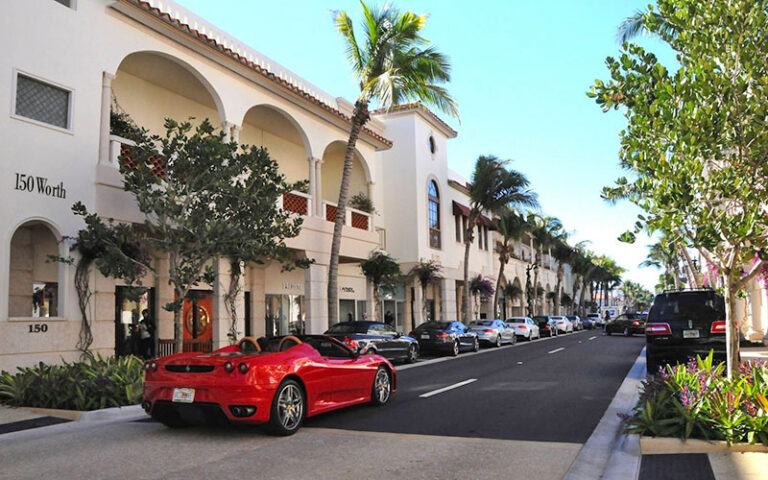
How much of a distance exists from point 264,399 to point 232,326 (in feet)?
33.8

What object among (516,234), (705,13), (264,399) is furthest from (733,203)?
(516,234)

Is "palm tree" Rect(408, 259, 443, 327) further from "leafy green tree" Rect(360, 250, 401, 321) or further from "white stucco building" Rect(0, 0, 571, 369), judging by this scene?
"leafy green tree" Rect(360, 250, 401, 321)

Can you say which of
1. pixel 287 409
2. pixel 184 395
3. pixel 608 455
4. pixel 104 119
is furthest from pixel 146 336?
pixel 608 455

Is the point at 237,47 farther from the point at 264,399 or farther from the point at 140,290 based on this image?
the point at 264,399

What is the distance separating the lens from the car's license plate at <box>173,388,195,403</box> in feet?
24.6

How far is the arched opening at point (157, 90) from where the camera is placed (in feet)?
54.5

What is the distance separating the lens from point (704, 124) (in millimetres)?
6961

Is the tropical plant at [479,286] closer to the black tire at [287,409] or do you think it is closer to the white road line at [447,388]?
the white road line at [447,388]

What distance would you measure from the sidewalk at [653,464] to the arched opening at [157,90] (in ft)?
44.2

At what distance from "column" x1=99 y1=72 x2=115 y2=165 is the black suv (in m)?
12.8

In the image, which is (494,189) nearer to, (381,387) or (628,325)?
(628,325)

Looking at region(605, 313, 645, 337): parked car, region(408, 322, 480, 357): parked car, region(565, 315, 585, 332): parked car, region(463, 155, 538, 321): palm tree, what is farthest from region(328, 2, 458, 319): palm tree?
region(565, 315, 585, 332): parked car

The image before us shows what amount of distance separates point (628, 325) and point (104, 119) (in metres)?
32.5

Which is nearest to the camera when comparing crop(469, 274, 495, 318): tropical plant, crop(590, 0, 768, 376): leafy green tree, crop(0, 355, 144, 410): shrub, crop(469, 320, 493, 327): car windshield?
crop(590, 0, 768, 376): leafy green tree
